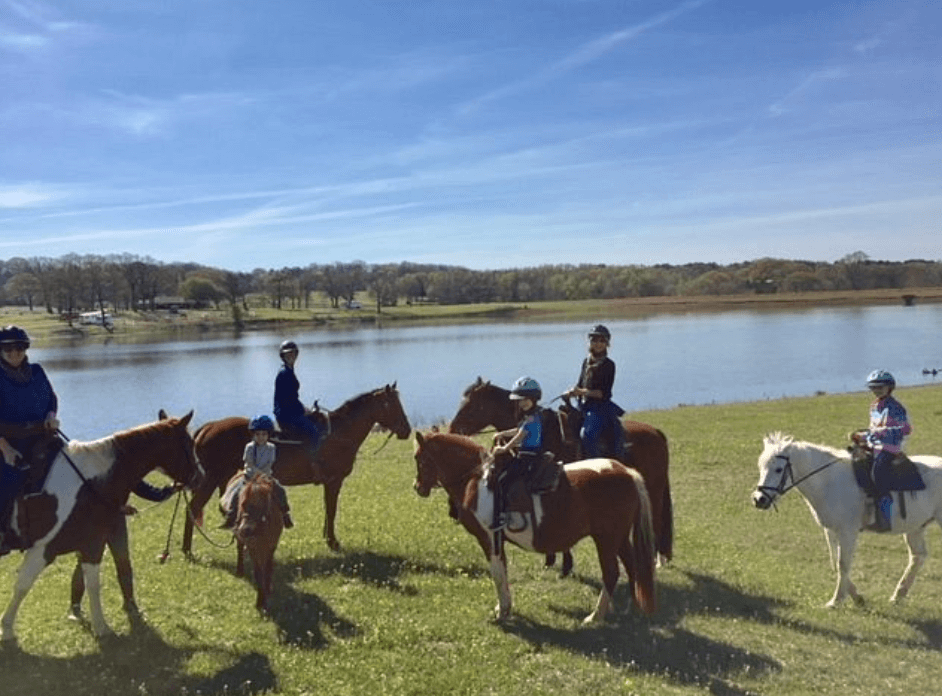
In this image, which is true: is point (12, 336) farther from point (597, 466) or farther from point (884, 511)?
point (884, 511)

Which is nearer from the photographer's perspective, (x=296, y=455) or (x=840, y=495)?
(x=840, y=495)

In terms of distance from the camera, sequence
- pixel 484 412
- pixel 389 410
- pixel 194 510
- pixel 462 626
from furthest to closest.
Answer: pixel 484 412 → pixel 389 410 → pixel 194 510 → pixel 462 626

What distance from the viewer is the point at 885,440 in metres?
8.25

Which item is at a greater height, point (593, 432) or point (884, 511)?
point (593, 432)

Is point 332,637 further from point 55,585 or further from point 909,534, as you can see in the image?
point 909,534

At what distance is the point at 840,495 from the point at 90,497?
7.98m

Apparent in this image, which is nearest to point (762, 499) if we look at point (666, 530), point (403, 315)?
point (666, 530)

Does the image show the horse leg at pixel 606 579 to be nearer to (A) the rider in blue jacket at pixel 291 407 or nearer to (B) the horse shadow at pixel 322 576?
(B) the horse shadow at pixel 322 576

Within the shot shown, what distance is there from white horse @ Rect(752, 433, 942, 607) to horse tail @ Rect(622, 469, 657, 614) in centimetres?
156

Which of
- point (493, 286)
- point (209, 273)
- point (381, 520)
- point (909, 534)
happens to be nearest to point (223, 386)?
point (381, 520)

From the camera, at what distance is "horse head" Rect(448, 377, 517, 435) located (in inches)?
431

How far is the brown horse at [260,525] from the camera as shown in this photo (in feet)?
23.4

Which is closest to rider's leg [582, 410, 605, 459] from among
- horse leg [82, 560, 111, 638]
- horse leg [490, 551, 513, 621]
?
horse leg [490, 551, 513, 621]

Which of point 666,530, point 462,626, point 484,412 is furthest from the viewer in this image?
point 484,412
